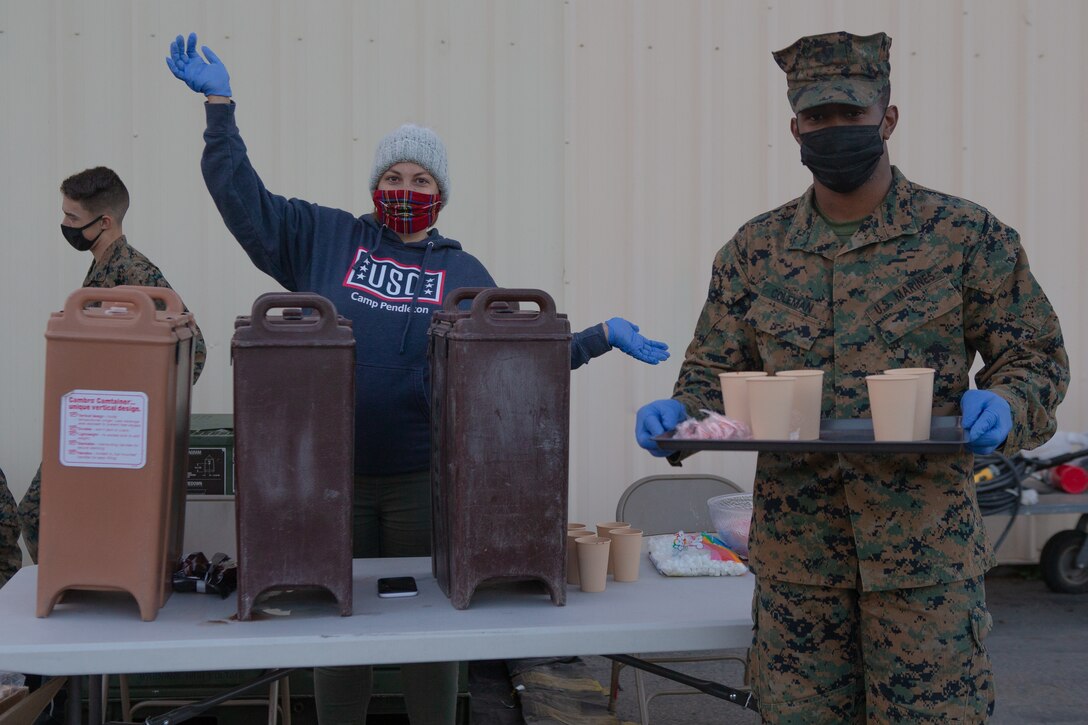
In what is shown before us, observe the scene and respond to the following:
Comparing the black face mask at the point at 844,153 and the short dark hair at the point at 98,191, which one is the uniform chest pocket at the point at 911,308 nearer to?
the black face mask at the point at 844,153

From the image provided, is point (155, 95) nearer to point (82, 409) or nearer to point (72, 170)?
point (72, 170)

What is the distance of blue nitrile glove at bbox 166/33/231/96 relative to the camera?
8.73 ft

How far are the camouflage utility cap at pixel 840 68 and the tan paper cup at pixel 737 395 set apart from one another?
0.55m

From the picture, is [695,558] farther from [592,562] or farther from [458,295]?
[458,295]

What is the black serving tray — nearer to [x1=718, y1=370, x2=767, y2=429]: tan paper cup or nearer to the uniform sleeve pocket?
[x1=718, y1=370, x2=767, y2=429]: tan paper cup

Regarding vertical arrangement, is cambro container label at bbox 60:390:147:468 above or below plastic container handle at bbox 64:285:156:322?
below

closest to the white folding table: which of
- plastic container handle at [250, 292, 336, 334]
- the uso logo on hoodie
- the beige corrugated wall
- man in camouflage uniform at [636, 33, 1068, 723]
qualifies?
man in camouflage uniform at [636, 33, 1068, 723]

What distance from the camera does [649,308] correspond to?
197 inches

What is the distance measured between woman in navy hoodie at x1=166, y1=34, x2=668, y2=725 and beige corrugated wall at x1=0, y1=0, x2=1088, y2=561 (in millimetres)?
1919

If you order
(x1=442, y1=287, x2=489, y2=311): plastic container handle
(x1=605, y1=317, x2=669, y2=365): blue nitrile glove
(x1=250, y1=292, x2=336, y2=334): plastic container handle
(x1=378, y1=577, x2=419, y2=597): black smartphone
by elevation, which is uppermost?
(x1=442, y1=287, x2=489, y2=311): plastic container handle

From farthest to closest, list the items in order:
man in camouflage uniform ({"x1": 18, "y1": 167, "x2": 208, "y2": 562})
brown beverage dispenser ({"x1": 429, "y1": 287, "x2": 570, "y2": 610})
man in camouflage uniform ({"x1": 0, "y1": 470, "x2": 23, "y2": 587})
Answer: man in camouflage uniform ({"x1": 18, "y1": 167, "x2": 208, "y2": 562})
man in camouflage uniform ({"x1": 0, "y1": 470, "x2": 23, "y2": 587})
brown beverage dispenser ({"x1": 429, "y1": 287, "x2": 570, "y2": 610})

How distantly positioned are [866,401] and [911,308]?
203mm

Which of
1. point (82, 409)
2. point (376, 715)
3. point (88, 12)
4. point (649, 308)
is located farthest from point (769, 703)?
point (88, 12)

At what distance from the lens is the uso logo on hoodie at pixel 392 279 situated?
2.84m
